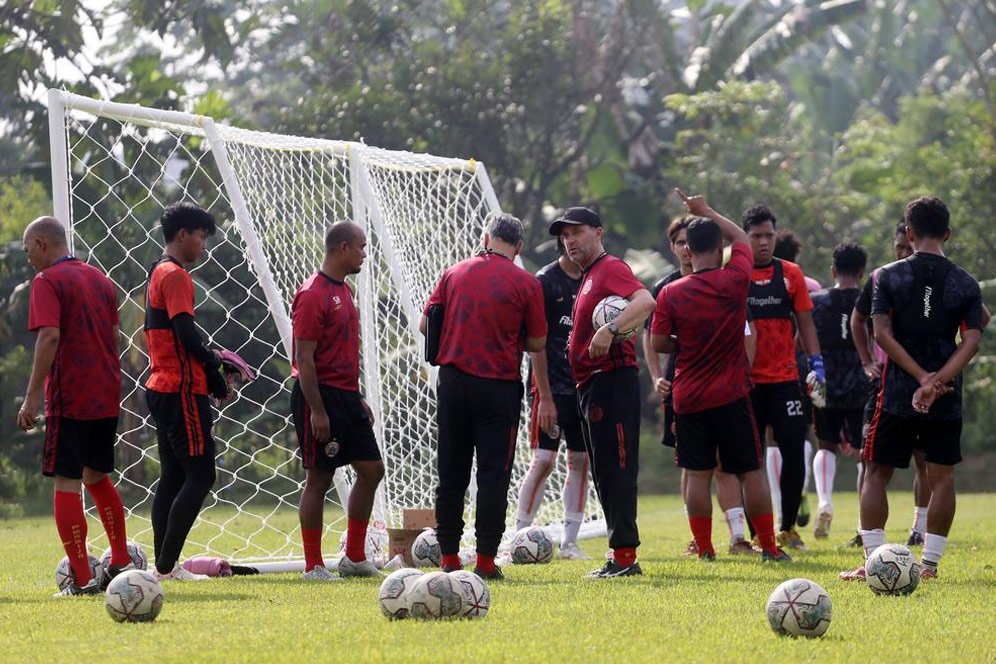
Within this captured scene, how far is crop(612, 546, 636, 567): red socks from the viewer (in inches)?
343

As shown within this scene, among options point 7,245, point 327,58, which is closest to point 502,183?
point 327,58

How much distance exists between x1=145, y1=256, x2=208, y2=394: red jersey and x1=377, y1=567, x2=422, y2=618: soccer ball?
2.41 metres

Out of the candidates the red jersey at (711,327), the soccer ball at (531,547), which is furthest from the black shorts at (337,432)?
the red jersey at (711,327)

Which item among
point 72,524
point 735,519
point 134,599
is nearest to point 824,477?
point 735,519

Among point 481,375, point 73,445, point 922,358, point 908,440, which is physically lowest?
point 73,445

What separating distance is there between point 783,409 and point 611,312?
8.65 feet

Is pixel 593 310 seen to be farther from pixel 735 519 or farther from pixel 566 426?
pixel 735 519

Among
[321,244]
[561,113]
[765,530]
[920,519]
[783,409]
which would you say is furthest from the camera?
[561,113]

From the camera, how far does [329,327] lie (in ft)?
29.2

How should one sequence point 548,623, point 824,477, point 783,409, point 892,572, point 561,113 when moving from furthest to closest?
point 561,113, point 824,477, point 783,409, point 892,572, point 548,623

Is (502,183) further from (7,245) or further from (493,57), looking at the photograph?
(7,245)

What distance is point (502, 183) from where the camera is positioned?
30500 millimetres

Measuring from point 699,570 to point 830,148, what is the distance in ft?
156

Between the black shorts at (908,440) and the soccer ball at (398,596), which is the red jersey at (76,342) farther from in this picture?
the black shorts at (908,440)
